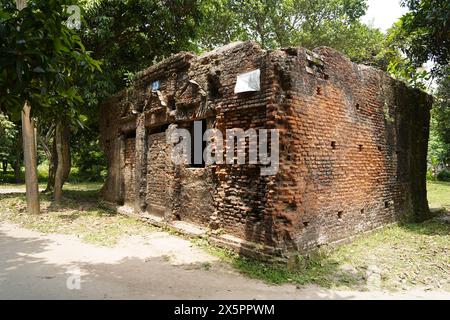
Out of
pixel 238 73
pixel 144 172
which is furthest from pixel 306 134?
pixel 144 172

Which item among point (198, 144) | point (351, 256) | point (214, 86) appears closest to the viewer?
point (351, 256)

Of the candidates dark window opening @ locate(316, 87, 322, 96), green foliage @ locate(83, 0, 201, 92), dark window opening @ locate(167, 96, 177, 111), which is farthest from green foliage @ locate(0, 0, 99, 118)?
green foliage @ locate(83, 0, 201, 92)

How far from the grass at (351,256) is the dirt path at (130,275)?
0.28 m

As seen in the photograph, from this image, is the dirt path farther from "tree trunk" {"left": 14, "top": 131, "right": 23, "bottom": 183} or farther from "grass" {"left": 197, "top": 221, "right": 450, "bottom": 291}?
"tree trunk" {"left": 14, "top": 131, "right": 23, "bottom": 183}

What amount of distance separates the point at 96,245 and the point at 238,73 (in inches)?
180

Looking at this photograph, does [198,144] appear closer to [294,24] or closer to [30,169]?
[30,169]

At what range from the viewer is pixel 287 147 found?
5676 millimetres

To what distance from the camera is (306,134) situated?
603cm

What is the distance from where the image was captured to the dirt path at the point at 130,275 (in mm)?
4457

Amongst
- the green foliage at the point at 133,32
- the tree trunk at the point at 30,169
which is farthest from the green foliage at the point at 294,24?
the tree trunk at the point at 30,169

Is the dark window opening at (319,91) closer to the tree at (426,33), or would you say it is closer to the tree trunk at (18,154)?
the tree at (426,33)

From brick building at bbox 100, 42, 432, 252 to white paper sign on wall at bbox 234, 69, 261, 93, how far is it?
0.08 metres

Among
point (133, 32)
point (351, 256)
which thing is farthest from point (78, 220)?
point (351, 256)

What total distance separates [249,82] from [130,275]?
151 inches
